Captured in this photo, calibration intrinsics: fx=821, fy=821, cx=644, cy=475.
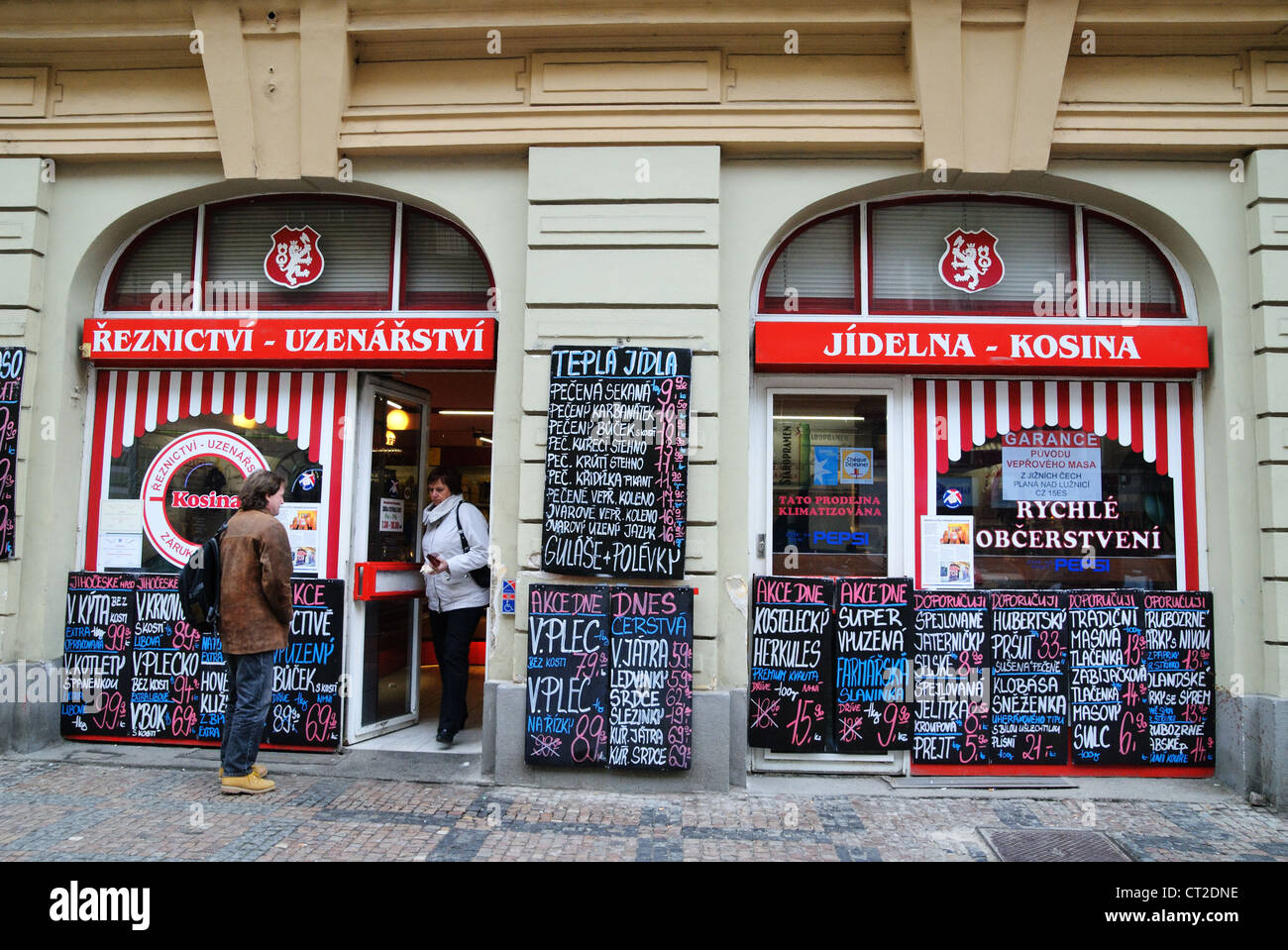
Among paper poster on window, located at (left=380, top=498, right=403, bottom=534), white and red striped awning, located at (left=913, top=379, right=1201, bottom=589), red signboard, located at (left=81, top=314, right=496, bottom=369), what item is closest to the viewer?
red signboard, located at (left=81, top=314, right=496, bottom=369)

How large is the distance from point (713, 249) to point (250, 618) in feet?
12.9

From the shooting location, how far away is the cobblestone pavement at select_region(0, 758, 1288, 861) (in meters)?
4.50

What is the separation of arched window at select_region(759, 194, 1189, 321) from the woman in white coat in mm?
2867

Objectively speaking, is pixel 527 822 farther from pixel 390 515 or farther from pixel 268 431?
pixel 268 431

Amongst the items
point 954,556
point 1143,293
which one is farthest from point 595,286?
point 1143,293

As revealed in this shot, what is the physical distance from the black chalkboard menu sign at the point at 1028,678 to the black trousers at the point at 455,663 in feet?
12.8

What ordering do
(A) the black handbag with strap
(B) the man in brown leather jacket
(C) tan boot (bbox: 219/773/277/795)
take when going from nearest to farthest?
1. (B) the man in brown leather jacket
2. (C) tan boot (bbox: 219/773/277/795)
3. (A) the black handbag with strap

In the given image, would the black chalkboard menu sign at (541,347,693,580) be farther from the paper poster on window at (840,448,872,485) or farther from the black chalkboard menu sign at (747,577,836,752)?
the paper poster on window at (840,448,872,485)

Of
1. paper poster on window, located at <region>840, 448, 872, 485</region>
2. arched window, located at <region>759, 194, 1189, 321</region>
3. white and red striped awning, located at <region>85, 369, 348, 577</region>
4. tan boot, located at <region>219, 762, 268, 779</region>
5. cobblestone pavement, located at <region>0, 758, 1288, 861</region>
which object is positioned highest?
arched window, located at <region>759, 194, 1189, 321</region>

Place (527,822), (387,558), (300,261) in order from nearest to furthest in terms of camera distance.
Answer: (527,822)
(300,261)
(387,558)

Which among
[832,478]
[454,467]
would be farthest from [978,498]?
[454,467]

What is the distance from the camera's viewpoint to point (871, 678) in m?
5.88

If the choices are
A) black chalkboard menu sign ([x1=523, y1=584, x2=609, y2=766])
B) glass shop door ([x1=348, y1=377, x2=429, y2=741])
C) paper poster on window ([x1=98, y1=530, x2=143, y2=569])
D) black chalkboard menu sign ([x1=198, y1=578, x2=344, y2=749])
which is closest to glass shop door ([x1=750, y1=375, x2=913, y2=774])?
black chalkboard menu sign ([x1=523, y1=584, x2=609, y2=766])

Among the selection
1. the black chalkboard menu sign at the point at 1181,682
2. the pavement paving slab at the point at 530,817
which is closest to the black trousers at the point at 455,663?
the pavement paving slab at the point at 530,817
